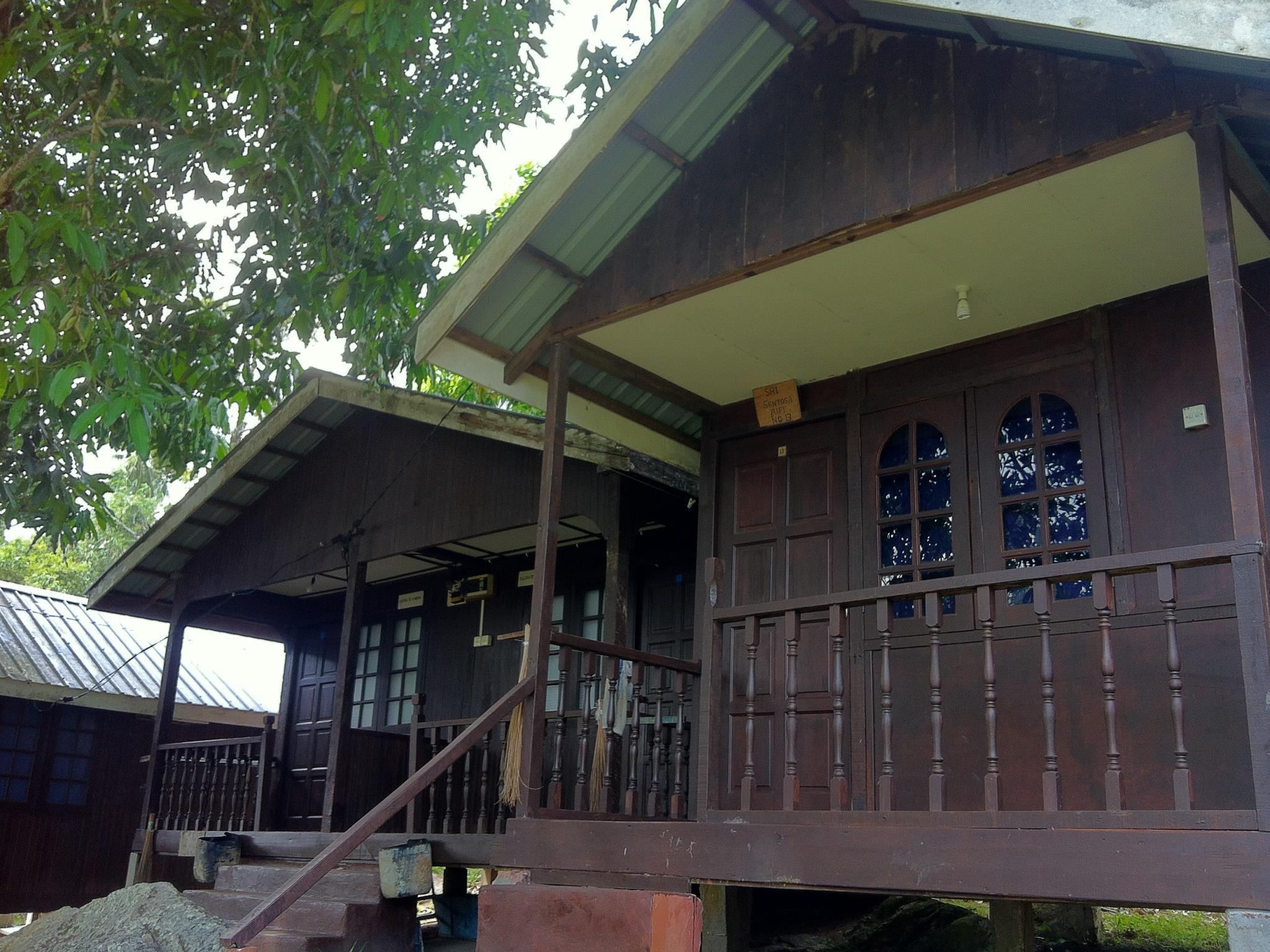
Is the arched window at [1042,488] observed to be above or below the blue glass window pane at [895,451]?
below

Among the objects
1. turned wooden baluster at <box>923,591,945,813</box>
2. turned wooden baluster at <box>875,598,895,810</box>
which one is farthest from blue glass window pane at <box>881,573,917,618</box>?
turned wooden baluster at <box>923,591,945,813</box>

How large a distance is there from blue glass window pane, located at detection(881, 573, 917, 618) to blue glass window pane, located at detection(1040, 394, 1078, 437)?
112 centimetres

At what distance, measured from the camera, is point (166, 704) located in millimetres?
12000

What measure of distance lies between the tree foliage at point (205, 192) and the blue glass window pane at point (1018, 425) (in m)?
4.01

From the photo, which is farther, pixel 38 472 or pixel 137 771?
pixel 137 771

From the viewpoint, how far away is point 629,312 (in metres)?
6.47

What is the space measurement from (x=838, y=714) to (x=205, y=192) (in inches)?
235

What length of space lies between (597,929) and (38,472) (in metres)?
5.53

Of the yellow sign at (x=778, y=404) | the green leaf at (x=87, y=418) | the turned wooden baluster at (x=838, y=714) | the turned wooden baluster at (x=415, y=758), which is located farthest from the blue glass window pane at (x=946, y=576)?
the green leaf at (x=87, y=418)

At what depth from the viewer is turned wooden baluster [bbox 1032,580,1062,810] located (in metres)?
4.47

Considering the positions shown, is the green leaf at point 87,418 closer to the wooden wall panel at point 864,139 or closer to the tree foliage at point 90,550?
the wooden wall panel at point 864,139

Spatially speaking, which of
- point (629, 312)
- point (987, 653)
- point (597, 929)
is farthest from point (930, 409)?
point (597, 929)

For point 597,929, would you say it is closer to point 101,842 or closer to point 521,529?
point 521,529

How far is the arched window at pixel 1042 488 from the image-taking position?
20.0 feet
